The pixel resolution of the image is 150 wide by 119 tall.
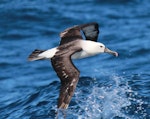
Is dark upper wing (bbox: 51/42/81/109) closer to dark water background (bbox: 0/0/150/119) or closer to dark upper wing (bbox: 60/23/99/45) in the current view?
dark upper wing (bbox: 60/23/99/45)

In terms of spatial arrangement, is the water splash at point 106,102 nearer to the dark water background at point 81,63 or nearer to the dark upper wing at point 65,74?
the dark water background at point 81,63

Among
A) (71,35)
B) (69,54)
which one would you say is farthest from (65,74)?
(71,35)

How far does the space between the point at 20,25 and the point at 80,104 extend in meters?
5.74

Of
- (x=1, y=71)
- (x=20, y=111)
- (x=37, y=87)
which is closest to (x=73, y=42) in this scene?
(x=20, y=111)

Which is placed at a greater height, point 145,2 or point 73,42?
point 73,42

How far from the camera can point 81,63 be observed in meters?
12.2

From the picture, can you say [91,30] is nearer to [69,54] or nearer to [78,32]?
[78,32]

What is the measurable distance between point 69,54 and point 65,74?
19.8 inches

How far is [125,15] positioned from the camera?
1500 cm

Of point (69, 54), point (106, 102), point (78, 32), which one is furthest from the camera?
point (78, 32)

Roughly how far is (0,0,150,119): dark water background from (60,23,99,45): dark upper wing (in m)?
0.94

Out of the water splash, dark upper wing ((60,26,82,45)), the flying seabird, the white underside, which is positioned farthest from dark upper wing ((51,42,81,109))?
the water splash

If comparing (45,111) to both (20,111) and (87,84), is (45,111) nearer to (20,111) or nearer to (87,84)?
(20,111)

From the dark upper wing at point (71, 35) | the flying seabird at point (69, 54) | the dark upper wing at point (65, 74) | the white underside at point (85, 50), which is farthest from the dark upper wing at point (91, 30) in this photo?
the dark upper wing at point (65, 74)
